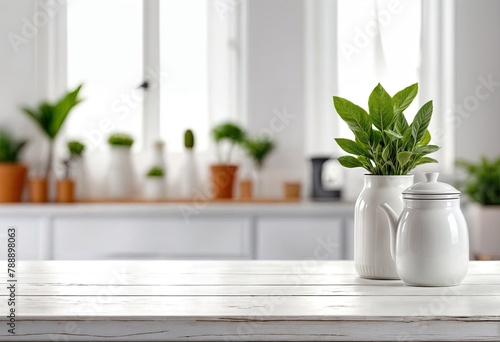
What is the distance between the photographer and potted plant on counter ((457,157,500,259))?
3.74 meters

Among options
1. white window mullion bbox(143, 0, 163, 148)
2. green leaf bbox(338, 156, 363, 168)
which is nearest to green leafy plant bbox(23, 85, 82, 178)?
Result: white window mullion bbox(143, 0, 163, 148)

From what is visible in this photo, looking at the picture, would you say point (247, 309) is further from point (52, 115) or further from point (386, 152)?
point (52, 115)

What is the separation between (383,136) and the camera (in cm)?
158

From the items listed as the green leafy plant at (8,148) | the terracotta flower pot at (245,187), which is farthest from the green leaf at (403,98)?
the green leafy plant at (8,148)

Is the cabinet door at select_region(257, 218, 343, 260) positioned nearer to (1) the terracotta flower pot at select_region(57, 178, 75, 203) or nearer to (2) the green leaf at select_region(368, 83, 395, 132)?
(1) the terracotta flower pot at select_region(57, 178, 75, 203)

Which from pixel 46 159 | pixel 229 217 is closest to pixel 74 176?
pixel 46 159

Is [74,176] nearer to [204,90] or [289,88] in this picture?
[204,90]

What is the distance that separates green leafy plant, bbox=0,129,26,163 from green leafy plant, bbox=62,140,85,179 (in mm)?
286

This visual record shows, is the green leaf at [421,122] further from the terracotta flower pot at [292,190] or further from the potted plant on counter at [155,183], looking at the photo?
the potted plant on counter at [155,183]

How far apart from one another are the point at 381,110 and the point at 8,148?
10.1ft

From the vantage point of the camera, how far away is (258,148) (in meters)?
4.18

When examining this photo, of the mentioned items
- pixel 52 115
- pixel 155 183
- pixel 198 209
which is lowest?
pixel 198 209

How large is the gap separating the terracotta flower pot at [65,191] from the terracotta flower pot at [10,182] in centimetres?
22

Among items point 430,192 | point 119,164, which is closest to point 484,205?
point 119,164
